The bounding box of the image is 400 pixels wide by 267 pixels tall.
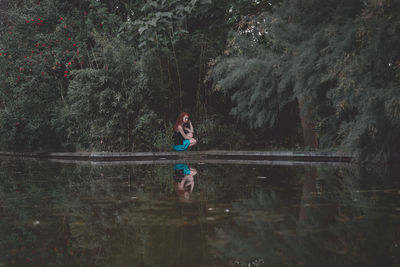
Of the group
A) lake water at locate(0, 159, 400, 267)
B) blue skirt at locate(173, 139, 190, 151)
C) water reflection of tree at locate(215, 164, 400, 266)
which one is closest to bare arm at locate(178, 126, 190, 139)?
blue skirt at locate(173, 139, 190, 151)

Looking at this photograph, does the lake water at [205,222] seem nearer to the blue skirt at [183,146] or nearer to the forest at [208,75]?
the forest at [208,75]

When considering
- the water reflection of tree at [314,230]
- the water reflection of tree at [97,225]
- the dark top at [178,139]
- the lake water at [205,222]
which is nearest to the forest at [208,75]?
the dark top at [178,139]

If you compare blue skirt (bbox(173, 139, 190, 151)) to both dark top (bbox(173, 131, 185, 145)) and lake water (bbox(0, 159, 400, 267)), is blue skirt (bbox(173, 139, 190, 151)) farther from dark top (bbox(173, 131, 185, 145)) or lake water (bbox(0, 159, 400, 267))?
lake water (bbox(0, 159, 400, 267))

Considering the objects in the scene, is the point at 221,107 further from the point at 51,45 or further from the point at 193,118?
the point at 51,45

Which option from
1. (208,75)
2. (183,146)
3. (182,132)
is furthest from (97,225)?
(208,75)

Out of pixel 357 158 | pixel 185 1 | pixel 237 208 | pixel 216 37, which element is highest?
pixel 185 1

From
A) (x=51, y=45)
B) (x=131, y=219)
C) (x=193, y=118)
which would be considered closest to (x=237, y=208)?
(x=131, y=219)

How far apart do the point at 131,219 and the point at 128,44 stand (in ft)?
45.2

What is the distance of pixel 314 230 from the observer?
15.5 feet

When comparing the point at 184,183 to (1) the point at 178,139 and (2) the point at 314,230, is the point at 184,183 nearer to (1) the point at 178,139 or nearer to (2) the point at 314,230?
(2) the point at 314,230

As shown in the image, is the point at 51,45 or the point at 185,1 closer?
the point at 185,1

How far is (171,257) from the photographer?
386cm

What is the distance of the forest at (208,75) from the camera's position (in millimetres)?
10133

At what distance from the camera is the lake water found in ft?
12.8
